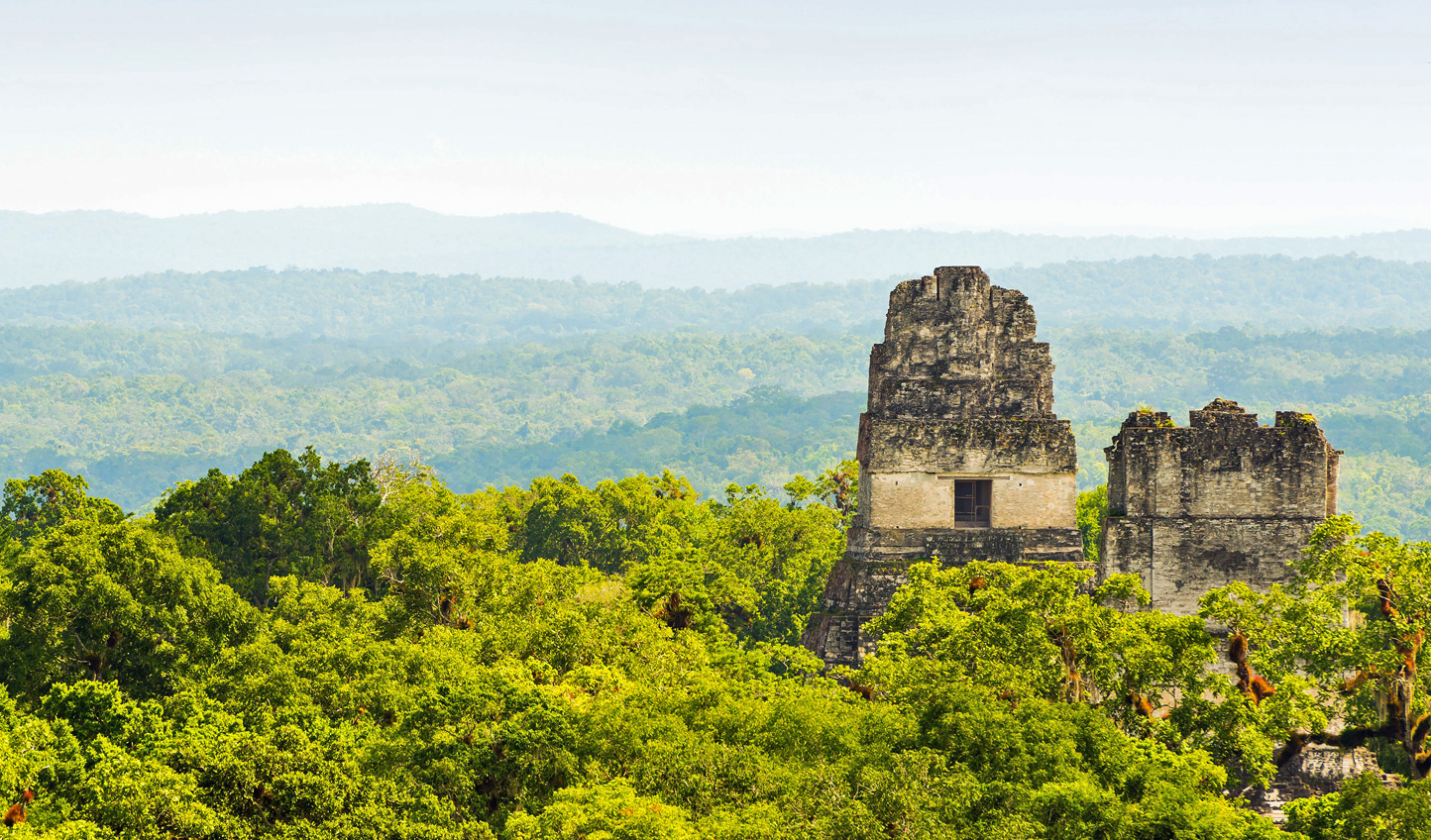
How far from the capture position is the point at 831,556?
142 ft

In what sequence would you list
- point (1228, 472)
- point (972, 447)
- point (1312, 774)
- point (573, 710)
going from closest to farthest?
point (573, 710), point (1312, 774), point (1228, 472), point (972, 447)

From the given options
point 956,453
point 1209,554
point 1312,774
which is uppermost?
point 956,453

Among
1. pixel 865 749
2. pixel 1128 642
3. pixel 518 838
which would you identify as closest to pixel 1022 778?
pixel 865 749

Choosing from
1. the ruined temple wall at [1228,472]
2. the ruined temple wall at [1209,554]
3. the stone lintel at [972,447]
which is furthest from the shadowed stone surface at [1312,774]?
the stone lintel at [972,447]

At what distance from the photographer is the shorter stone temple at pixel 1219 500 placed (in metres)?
31.0

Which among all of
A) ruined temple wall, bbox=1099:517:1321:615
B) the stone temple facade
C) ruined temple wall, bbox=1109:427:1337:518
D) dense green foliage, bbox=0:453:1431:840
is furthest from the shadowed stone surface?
the stone temple facade

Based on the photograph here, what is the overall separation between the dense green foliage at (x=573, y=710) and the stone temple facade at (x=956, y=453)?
5.80 ft

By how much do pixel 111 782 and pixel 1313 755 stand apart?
18741 mm

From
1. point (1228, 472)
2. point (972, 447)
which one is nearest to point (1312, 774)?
point (1228, 472)

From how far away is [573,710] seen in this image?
2359 cm

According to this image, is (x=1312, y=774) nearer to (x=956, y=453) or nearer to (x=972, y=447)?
(x=972, y=447)

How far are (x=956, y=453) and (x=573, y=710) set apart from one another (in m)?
11.9

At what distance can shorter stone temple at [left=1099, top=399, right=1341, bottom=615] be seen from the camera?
3105 centimetres

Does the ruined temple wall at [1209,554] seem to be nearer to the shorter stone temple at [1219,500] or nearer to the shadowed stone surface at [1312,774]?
the shorter stone temple at [1219,500]
